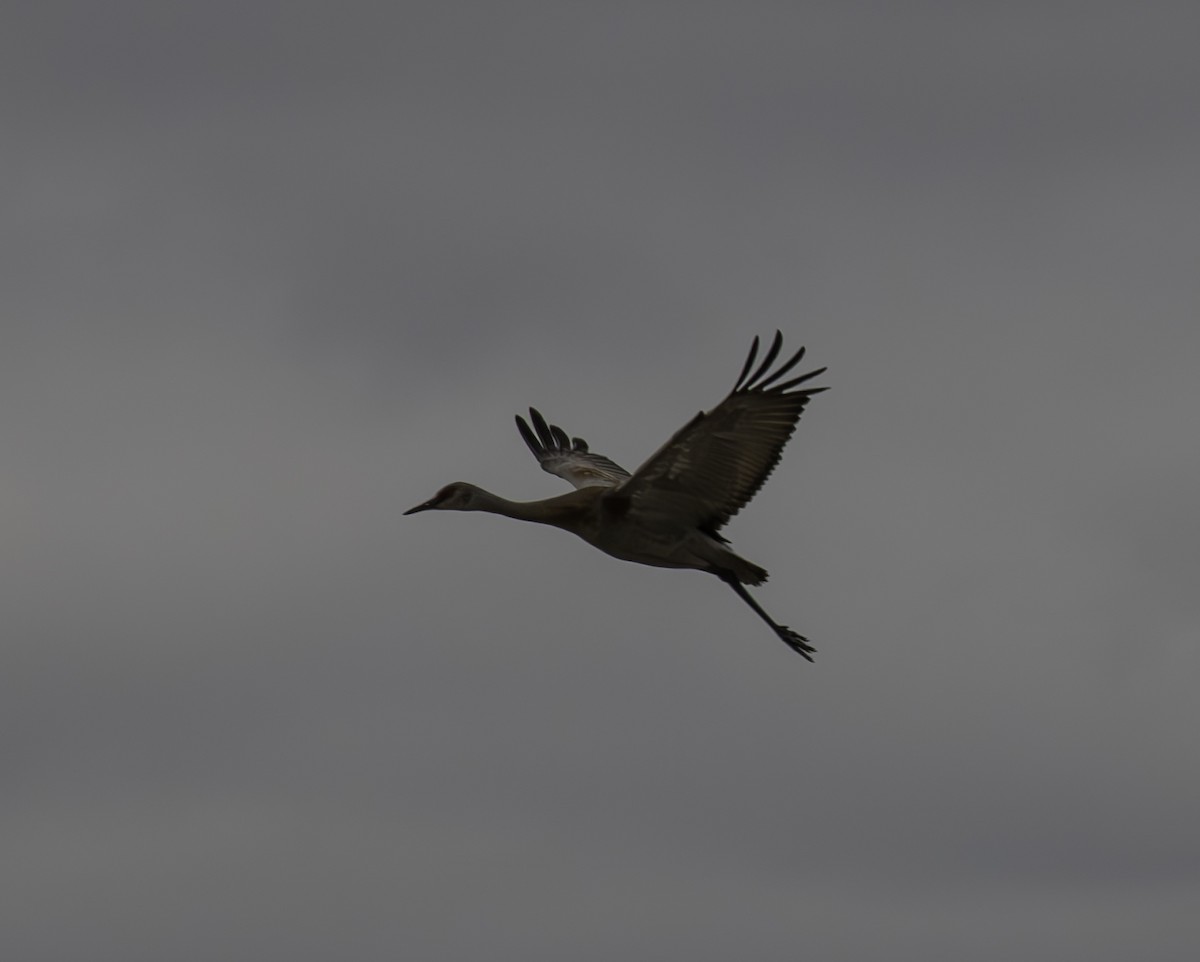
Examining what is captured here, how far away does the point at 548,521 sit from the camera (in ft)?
150

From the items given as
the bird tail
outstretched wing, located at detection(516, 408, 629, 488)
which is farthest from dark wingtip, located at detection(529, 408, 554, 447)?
the bird tail

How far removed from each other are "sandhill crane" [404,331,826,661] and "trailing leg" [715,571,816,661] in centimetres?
3

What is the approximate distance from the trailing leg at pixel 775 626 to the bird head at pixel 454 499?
4034 mm

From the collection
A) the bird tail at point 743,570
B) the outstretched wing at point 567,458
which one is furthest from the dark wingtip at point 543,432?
the bird tail at point 743,570

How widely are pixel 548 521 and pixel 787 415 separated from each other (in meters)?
4.08

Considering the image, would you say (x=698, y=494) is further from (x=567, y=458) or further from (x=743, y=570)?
(x=567, y=458)

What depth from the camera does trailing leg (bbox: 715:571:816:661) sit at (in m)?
46.4

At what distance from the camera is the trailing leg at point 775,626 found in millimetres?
46438

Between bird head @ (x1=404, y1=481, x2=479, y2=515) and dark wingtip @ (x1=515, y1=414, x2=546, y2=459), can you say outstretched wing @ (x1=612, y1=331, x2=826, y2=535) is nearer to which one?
bird head @ (x1=404, y1=481, x2=479, y2=515)

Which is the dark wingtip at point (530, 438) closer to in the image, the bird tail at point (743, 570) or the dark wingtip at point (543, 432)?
the dark wingtip at point (543, 432)

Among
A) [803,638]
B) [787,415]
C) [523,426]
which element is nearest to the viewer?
[787,415]

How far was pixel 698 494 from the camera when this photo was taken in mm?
44938

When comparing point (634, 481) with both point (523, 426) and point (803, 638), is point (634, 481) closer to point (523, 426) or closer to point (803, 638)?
point (803, 638)

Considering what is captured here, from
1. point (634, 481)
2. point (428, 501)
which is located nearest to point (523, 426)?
point (428, 501)
